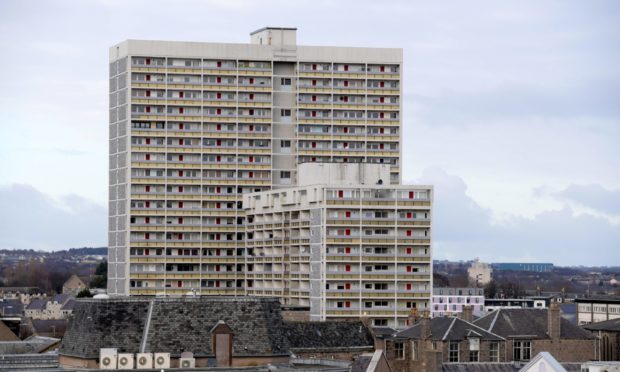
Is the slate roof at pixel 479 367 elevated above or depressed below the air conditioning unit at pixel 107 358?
below

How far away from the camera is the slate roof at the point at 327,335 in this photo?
17150cm

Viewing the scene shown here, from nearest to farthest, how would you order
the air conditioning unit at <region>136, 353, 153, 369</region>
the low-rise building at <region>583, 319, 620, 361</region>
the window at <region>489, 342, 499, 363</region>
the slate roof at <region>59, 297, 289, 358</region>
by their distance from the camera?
the air conditioning unit at <region>136, 353, 153, 369</region>, the slate roof at <region>59, 297, 289, 358</region>, the window at <region>489, 342, 499, 363</region>, the low-rise building at <region>583, 319, 620, 361</region>

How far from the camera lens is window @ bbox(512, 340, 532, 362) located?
174m

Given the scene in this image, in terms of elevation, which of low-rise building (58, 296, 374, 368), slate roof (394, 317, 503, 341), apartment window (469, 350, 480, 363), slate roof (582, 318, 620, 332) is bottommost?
apartment window (469, 350, 480, 363)

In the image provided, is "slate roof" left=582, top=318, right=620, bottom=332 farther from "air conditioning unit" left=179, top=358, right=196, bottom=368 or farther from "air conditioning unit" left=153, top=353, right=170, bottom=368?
"air conditioning unit" left=153, top=353, right=170, bottom=368

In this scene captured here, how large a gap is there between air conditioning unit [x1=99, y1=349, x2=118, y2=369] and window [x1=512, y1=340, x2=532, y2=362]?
58.9 metres

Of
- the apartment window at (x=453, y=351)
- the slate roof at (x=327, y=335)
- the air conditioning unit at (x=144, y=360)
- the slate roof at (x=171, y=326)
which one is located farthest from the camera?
the slate roof at (x=327, y=335)

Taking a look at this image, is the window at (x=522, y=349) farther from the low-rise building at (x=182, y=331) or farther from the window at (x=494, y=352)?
the low-rise building at (x=182, y=331)

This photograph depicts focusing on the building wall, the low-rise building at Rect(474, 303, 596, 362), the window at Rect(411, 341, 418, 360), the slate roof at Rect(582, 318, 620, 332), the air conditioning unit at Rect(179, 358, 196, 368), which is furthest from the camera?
the slate roof at Rect(582, 318, 620, 332)

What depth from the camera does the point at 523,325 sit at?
579 feet

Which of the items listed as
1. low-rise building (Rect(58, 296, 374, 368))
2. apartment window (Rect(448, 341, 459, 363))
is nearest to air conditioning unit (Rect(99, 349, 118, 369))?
low-rise building (Rect(58, 296, 374, 368))

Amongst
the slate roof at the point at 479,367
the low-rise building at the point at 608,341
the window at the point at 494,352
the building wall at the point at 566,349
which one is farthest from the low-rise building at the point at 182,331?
the low-rise building at the point at 608,341

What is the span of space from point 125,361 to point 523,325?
2432 inches

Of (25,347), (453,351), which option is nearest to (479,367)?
(453,351)
